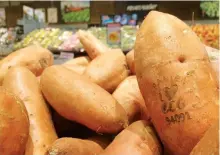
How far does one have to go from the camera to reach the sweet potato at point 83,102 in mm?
818

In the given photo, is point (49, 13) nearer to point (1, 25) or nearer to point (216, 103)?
point (1, 25)

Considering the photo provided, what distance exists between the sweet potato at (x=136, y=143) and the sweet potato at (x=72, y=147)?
0.04m

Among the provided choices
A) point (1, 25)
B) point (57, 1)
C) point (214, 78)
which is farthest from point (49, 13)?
point (214, 78)

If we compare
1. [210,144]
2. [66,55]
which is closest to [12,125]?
[210,144]

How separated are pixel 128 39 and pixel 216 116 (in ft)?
6.97

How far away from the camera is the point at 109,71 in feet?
3.39

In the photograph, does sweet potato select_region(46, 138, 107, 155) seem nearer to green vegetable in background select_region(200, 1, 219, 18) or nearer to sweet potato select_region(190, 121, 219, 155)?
sweet potato select_region(190, 121, 219, 155)

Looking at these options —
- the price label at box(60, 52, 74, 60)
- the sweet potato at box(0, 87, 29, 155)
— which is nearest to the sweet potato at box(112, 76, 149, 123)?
the sweet potato at box(0, 87, 29, 155)

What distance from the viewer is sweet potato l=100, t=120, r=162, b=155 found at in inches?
27.7

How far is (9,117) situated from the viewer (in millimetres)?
721

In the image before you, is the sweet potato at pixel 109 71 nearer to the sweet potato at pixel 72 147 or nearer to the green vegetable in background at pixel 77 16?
the sweet potato at pixel 72 147

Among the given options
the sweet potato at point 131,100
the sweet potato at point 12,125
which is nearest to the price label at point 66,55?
the sweet potato at point 131,100

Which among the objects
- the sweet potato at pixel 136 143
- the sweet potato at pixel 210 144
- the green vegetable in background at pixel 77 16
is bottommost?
the sweet potato at pixel 136 143

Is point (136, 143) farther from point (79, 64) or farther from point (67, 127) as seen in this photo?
point (79, 64)
